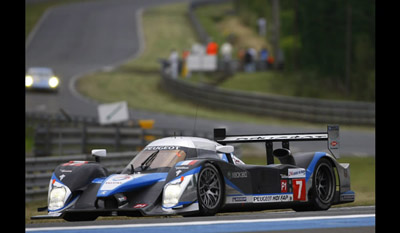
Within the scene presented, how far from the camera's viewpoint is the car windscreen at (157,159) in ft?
40.7

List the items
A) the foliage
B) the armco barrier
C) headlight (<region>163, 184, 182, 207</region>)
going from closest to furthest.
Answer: headlight (<region>163, 184, 182, 207</region>), the armco barrier, the foliage

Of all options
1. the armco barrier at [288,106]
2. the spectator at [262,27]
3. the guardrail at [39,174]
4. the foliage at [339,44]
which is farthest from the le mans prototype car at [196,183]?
the spectator at [262,27]

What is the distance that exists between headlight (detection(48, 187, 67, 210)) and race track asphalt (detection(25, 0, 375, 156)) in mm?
18671

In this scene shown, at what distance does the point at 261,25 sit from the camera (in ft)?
241

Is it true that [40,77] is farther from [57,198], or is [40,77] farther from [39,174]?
[57,198]

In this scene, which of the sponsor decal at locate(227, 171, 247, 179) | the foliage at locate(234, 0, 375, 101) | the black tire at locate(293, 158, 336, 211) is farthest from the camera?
the foliage at locate(234, 0, 375, 101)

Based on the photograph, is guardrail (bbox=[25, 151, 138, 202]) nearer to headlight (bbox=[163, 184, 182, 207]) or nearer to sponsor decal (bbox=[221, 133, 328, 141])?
sponsor decal (bbox=[221, 133, 328, 141])

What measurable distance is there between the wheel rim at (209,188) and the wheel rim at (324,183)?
84.3 inches

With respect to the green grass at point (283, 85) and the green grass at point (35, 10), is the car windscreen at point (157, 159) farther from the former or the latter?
the green grass at point (35, 10)

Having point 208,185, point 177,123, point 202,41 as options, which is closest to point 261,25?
point 202,41

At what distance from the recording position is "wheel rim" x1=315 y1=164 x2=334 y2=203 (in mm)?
13508

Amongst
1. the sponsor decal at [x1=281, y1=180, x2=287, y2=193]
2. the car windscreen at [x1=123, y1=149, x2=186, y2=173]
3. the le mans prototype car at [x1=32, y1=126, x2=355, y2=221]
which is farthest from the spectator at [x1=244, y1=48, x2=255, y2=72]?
the car windscreen at [x1=123, y1=149, x2=186, y2=173]

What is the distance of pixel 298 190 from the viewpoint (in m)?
13.1

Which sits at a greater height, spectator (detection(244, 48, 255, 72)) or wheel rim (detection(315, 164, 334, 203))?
spectator (detection(244, 48, 255, 72))
